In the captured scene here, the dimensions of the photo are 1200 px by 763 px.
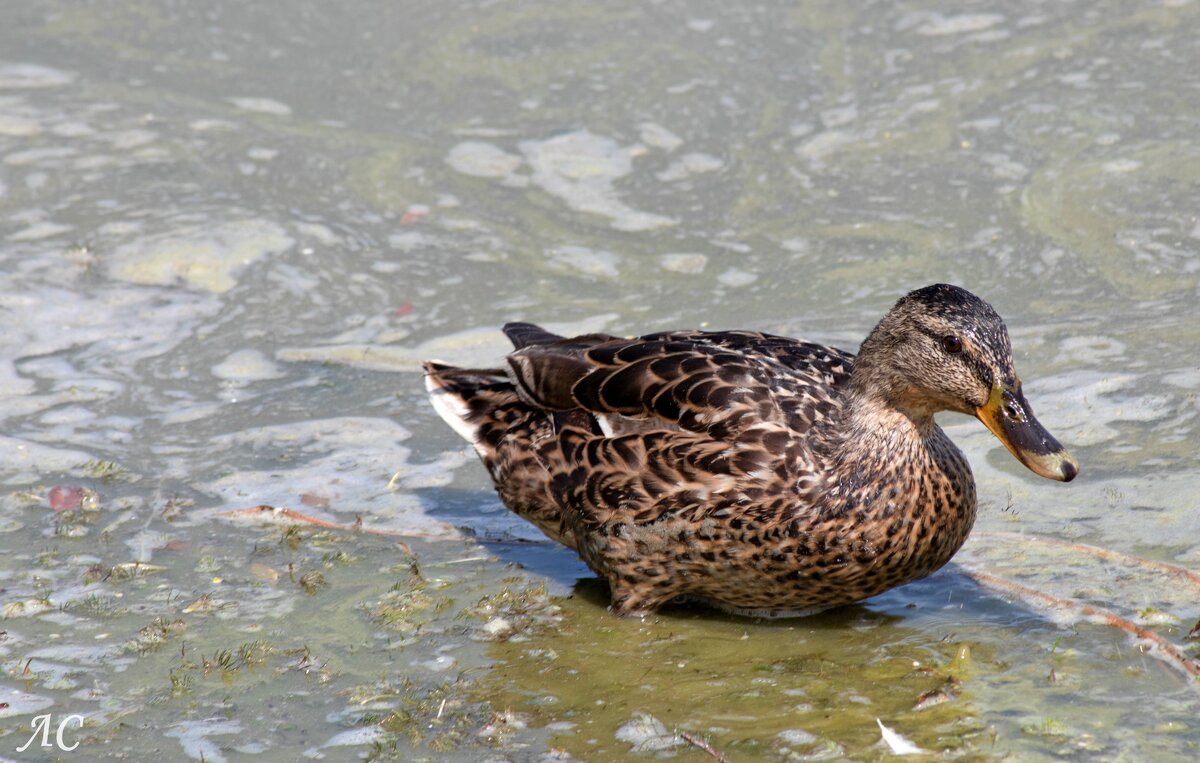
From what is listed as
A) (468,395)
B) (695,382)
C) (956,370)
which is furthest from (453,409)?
(956,370)

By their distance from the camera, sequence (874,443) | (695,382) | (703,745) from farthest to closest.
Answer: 1. (695,382)
2. (874,443)
3. (703,745)

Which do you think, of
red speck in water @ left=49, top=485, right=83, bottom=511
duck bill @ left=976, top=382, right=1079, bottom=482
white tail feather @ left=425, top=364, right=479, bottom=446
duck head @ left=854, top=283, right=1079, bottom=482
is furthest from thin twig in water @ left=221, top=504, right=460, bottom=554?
duck bill @ left=976, top=382, right=1079, bottom=482

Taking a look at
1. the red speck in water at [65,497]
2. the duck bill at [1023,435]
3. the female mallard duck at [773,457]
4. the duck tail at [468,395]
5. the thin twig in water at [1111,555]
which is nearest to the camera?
the duck bill at [1023,435]

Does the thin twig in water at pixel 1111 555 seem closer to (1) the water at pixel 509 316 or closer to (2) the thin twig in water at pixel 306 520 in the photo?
(1) the water at pixel 509 316

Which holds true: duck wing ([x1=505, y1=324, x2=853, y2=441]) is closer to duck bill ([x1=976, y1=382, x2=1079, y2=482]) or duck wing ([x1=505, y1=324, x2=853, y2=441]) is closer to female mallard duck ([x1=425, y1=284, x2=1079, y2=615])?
female mallard duck ([x1=425, y1=284, x2=1079, y2=615])

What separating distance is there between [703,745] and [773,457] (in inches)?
40.2

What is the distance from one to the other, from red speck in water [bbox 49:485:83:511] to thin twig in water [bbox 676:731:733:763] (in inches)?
114

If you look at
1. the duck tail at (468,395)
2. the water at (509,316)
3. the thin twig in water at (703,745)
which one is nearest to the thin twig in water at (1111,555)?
the water at (509,316)

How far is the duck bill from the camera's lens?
163 inches

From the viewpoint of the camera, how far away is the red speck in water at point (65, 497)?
5699 mm

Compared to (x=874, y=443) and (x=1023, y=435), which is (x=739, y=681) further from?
(x=1023, y=435)

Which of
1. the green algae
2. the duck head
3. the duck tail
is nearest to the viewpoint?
the green algae

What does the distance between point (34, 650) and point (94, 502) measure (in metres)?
1.23

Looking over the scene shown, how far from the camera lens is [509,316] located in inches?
301
